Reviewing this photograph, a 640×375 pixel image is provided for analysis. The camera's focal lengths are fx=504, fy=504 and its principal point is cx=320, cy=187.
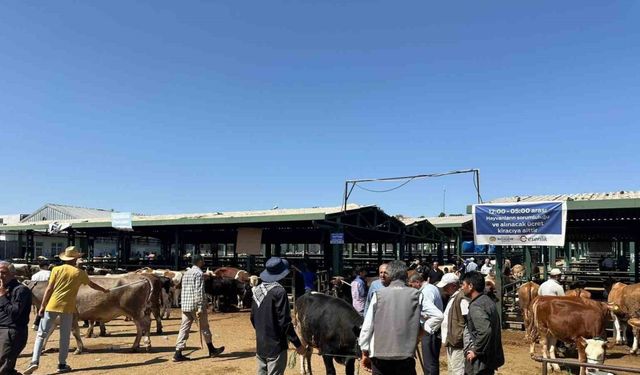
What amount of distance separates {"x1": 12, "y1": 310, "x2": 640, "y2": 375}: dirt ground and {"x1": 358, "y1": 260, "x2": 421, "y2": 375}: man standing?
3918 mm

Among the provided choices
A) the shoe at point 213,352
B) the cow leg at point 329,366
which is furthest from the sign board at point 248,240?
the cow leg at point 329,366

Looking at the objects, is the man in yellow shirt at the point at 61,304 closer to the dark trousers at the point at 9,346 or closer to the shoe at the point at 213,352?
the dark trousers at the point at 9,346

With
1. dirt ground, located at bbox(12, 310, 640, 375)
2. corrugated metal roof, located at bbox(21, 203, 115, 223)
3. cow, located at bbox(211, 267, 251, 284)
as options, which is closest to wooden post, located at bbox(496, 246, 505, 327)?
dirt ground, located at bbox(12, 310, 640, 375)

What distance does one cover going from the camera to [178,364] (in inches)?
343

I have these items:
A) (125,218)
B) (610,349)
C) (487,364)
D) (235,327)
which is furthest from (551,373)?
(125,218)

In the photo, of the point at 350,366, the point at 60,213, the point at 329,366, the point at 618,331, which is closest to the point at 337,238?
the point at 618,331

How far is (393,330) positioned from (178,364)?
572 cm

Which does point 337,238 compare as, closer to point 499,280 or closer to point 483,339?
point 499,280

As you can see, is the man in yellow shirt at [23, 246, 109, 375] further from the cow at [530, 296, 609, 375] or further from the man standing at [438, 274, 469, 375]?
the cow at [530, 296, 609, 375]

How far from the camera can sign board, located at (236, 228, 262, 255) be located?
21.0 meters

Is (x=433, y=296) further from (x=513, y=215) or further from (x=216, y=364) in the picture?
(x=513, y=215)

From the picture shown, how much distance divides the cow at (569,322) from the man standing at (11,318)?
822cm

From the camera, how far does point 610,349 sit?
1099 centimetres

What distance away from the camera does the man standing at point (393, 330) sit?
4254 mm
